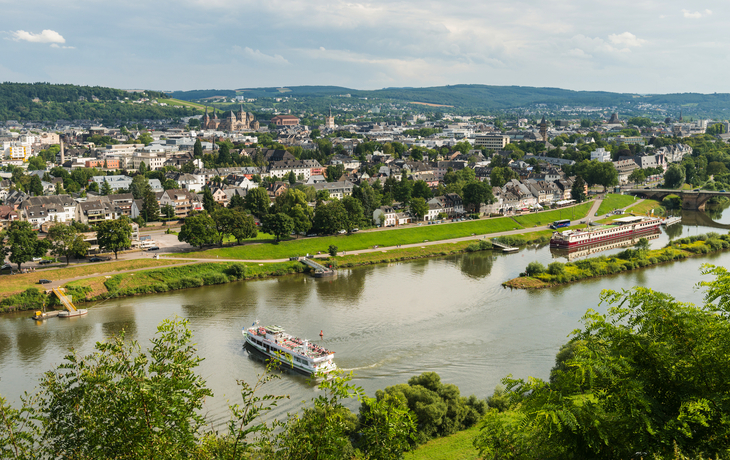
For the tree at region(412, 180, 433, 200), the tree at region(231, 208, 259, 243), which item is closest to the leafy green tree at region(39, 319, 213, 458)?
the tree at region(231, 208, 259, 243)

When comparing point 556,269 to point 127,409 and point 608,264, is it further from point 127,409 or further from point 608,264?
point 127,409

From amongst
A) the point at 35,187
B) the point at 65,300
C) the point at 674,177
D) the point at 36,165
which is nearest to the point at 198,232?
the point at 65,300

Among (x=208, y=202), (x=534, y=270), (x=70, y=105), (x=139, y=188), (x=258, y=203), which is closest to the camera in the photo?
(x=534, y=270)

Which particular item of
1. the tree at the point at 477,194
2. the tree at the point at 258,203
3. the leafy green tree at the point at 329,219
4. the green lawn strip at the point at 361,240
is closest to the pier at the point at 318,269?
the green lawn strip at the point at 361,240

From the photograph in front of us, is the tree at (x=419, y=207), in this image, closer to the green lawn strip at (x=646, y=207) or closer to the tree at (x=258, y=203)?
the tree at (x=258, y=203)

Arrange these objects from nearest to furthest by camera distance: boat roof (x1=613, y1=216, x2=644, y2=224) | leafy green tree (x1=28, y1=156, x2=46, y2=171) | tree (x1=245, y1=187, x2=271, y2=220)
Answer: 1. tree (x1=245, y1=187, x2=271, y2=220)
2. boat roof (x1=613, y1=216, x2=644, y2=224)
3. leafy green tree (x1=28, y1=156, x2=46, y2=171)

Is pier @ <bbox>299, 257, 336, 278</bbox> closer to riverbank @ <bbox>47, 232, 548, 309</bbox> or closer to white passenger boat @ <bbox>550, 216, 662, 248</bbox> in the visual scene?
riverbank @ <bbox>47, 232, 548, 309</bbox>
